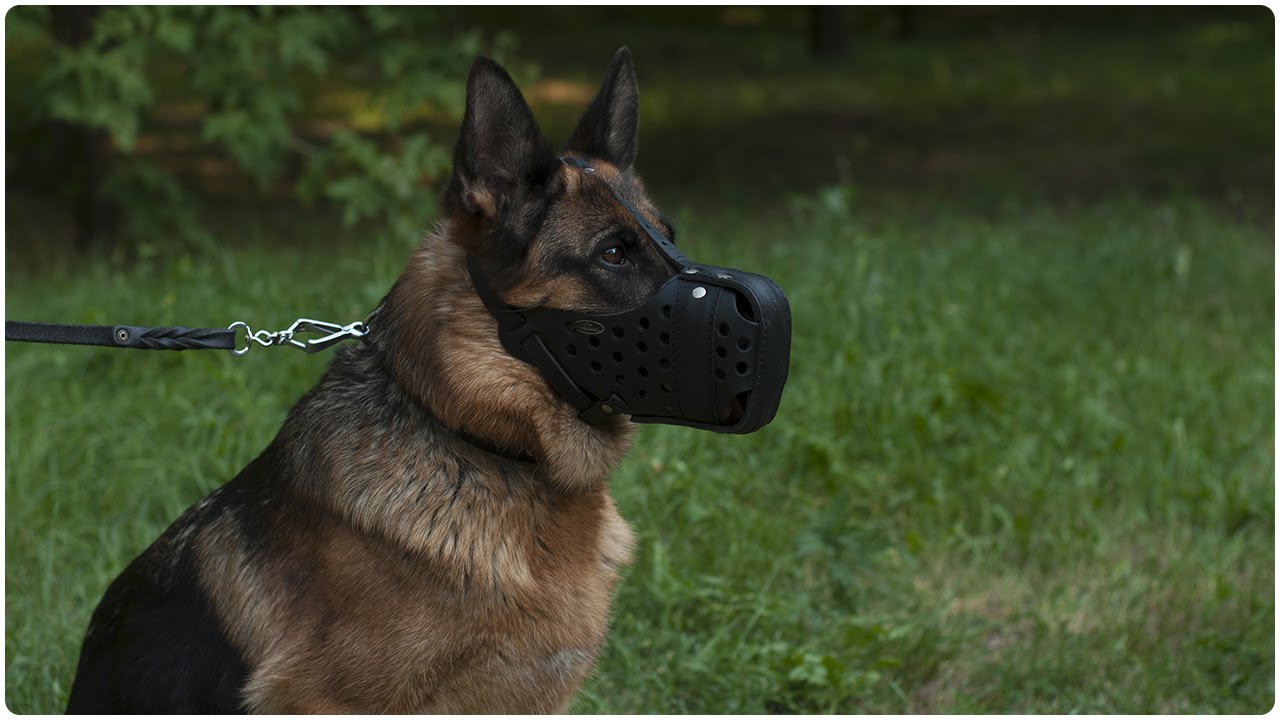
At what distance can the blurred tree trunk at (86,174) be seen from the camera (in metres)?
8.47

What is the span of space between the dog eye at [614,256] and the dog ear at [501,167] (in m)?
0.17

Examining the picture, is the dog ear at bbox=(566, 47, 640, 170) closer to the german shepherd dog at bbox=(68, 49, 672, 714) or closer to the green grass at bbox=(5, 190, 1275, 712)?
the german shepherd dog at bbox=(68, 49, 672, 714)

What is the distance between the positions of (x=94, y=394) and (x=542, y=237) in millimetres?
3377

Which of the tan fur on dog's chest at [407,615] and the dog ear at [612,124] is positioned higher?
the dog ear at [612,124]

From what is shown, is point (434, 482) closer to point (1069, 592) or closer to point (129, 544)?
point (129, 544)

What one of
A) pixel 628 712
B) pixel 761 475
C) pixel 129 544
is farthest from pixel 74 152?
pixel 628 712

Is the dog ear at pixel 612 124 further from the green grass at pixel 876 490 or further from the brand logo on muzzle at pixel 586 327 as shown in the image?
the green grass at pixel 876 490

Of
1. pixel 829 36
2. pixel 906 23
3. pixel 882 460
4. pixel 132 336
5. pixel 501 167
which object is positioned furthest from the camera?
pixel 906 23

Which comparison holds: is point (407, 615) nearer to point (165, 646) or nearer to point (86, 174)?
point (165, 646)

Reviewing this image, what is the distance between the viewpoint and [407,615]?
9.15 ft

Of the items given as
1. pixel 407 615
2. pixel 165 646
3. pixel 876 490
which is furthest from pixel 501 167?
pixel 876 490

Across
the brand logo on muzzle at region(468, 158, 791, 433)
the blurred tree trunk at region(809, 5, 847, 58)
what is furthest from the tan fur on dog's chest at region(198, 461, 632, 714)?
the blurred tree trunk at region(809, 5, 847, 58)

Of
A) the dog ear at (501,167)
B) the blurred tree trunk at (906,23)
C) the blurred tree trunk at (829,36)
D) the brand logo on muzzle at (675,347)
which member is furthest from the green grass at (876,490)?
the blurred tree trunk at (906,23)

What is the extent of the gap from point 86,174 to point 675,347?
23.0 ft
